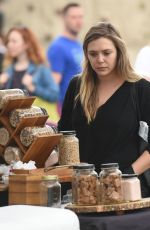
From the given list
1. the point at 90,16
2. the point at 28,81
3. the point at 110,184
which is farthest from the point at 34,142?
the point at 90,16

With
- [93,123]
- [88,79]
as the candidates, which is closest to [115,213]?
[93,123]

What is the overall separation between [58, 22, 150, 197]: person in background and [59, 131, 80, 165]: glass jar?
14cm

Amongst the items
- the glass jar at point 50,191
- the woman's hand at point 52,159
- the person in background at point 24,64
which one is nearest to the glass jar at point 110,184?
the glass jar at point 50,191

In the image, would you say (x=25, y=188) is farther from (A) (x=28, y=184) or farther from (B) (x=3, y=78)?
(B) (x=3, y=78)

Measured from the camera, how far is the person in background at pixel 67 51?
23.5 feet

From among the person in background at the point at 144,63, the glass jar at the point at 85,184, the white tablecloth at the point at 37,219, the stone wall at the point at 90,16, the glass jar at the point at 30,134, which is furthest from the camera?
the stone wall at the point at 90,16

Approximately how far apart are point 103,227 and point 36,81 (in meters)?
4.23

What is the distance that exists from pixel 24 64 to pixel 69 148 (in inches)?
150

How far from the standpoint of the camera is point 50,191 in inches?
123

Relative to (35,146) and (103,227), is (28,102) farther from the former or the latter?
(103,227)

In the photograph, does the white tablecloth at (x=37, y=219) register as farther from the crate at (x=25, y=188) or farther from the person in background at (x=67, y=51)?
the person in background at (x=67, y=51)

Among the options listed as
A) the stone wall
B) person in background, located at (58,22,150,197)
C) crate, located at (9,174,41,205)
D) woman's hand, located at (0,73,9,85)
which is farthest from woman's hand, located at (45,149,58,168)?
the stone wall

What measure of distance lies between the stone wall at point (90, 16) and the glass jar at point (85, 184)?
4.64 meters

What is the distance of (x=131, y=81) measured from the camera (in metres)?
3.58
